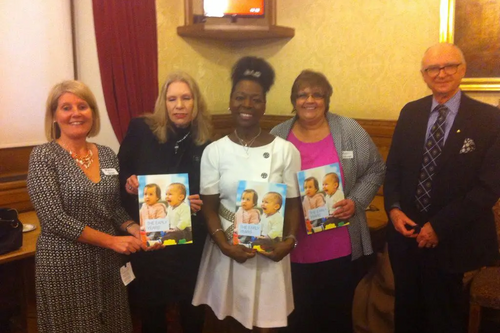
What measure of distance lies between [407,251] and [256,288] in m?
0.73

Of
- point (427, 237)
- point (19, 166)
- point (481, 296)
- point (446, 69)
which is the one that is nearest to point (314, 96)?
point (446, 69)

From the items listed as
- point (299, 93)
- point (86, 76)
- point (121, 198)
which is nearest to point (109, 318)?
point (121, 198)

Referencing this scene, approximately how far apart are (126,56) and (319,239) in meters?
2.05

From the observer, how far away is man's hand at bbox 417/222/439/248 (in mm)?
1840

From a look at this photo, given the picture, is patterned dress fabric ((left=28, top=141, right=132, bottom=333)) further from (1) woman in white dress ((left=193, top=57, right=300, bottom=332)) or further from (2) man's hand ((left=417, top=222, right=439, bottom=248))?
(2) man's hand ((left=417, top=222, right=439, bottom=248))

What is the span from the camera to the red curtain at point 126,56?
3105mm

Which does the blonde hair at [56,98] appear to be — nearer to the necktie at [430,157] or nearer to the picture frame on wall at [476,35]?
the necktie at [430,157]

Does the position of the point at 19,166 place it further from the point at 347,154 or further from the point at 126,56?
the point at 347,154

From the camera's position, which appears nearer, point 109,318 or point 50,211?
point 50,211

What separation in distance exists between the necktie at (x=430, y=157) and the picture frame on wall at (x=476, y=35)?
50.5 inches

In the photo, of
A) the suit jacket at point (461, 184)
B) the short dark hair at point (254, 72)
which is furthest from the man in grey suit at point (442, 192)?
the short dark hair at point (254, 72)

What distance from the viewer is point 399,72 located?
3.27m

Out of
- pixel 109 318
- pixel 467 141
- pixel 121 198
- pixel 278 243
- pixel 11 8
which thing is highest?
pixel 11 8

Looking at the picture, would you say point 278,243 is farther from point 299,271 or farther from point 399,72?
point 399,72
